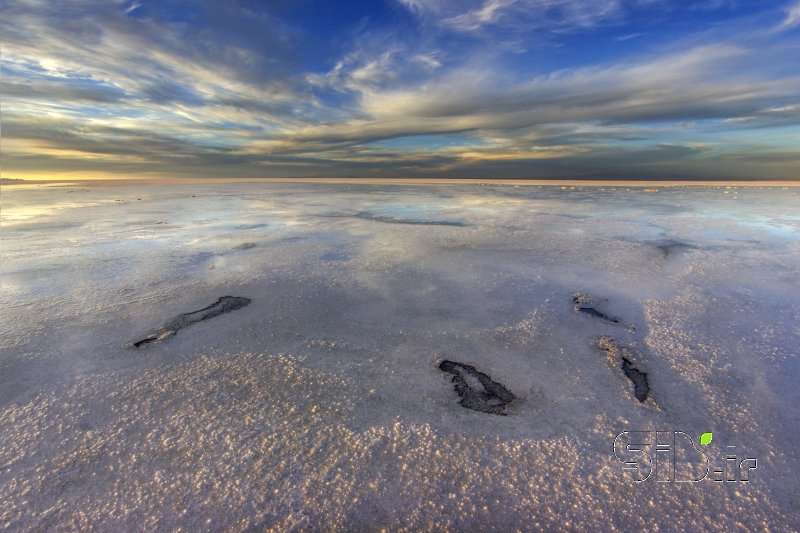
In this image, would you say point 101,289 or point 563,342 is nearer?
point 563,342

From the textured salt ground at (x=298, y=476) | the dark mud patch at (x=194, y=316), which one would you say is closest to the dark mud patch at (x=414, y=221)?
the dark mud patch at (x=194, y=316)

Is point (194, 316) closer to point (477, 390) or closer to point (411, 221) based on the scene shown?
point (477, 390)

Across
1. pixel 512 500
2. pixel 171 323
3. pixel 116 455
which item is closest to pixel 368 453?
pixel 512 500

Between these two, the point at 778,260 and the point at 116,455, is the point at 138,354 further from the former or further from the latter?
the point at 778,260

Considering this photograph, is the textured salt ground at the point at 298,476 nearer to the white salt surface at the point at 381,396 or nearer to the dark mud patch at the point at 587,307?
the white salt surface at the point at 381,396

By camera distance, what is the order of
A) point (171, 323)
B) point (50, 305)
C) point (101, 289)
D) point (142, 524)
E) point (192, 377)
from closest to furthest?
point (142, 524)
point (192, 377)
point (171, 323)
point (50, 305)
point (101, 289)

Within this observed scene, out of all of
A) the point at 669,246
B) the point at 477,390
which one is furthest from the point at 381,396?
the point at 669,246
